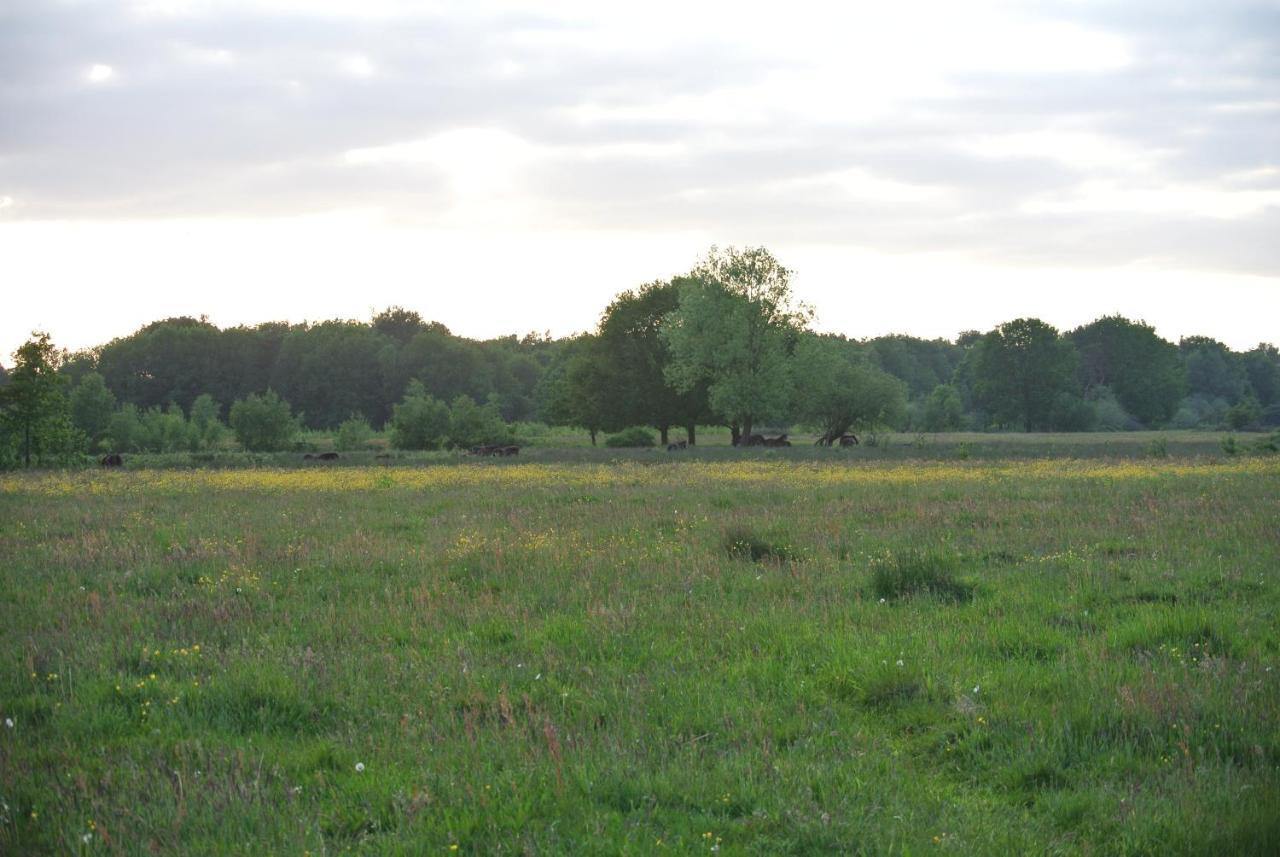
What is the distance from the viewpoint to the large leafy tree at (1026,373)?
4284 inches

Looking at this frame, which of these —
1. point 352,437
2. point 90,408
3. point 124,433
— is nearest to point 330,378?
point 90,408

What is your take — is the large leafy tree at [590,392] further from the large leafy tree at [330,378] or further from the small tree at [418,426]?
the large leafy tree at [330,378]

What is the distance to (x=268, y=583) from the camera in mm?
12500

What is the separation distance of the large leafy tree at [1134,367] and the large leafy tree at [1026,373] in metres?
12.3

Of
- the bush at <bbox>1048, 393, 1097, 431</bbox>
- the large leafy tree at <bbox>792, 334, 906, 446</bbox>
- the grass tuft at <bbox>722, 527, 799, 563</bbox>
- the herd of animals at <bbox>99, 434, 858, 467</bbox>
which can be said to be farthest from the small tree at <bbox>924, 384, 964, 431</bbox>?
the grass tuft at <bbox>722, 527, 799, 563</bbox>

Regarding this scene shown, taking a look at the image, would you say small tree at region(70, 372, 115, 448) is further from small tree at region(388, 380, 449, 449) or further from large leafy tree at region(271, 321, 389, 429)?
large leafy tree at region(271, 321, 389, 429)

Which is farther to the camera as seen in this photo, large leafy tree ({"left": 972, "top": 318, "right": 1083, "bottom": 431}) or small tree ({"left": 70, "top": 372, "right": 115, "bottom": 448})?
large leafy tree ({"left": 972, "top": 318, "right": 1083, "bottom": 431})

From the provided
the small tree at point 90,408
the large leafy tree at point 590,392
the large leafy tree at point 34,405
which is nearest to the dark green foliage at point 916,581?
the large leafy tree at point 34,405

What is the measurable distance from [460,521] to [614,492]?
731cm

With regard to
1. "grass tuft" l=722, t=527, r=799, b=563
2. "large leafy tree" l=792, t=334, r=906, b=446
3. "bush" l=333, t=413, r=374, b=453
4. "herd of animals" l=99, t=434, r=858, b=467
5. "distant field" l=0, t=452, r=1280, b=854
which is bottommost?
"distant field" l=0, t=452, r=1280, b=854

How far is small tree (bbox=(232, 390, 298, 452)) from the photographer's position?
67438mm

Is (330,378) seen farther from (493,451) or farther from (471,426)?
(493,451)

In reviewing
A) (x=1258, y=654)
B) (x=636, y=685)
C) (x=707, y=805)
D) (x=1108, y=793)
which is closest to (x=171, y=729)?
(x=636, y=685)

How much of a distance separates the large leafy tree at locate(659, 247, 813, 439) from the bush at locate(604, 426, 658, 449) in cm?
630
